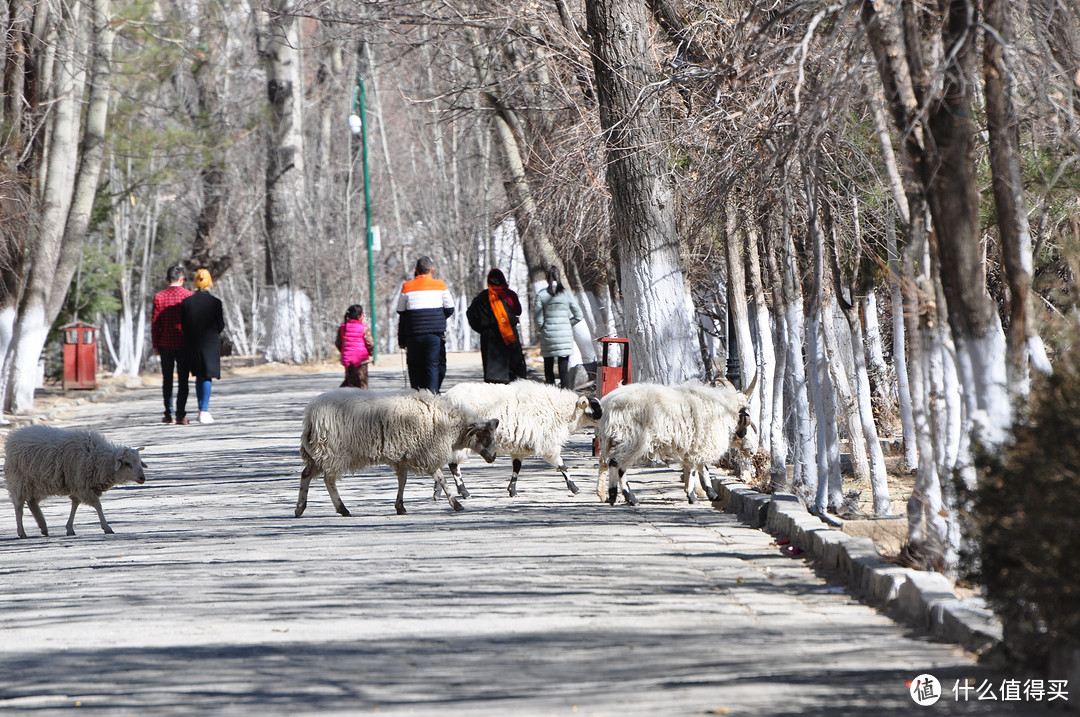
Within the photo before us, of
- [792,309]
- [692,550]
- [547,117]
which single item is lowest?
[692,550]

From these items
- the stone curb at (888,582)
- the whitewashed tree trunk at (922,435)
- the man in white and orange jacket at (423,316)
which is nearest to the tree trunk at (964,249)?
the stone curb at (888,582)

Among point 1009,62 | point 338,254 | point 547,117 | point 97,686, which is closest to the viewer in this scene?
point 97,686

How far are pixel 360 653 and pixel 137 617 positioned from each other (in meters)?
1.62

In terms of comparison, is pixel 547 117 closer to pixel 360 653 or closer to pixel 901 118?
pixel 901 118

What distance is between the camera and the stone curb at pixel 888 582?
214 inches

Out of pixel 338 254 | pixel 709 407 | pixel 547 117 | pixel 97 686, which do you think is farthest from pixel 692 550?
pixel 338 254

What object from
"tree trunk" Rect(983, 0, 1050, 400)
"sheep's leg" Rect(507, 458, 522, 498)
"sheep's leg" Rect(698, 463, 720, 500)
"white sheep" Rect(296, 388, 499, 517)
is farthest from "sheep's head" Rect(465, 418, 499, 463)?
"tree trunk" Rect(983, 0, 1050, 400)

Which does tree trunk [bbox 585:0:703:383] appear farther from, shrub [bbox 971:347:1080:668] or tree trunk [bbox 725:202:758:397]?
shrub [bbox 971:347:1080:668]

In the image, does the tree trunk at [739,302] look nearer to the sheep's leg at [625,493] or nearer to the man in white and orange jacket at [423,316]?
the sheep's leg at [625,493]

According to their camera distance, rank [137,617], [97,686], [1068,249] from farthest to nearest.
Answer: [137,617] < [1068,249] < [97,686]

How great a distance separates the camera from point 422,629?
6.14 m

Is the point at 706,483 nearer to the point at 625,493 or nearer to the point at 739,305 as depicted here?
the point at 625,493

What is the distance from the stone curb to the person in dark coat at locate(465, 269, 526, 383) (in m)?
5.69

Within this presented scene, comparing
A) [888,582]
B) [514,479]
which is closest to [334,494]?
[514,479]
